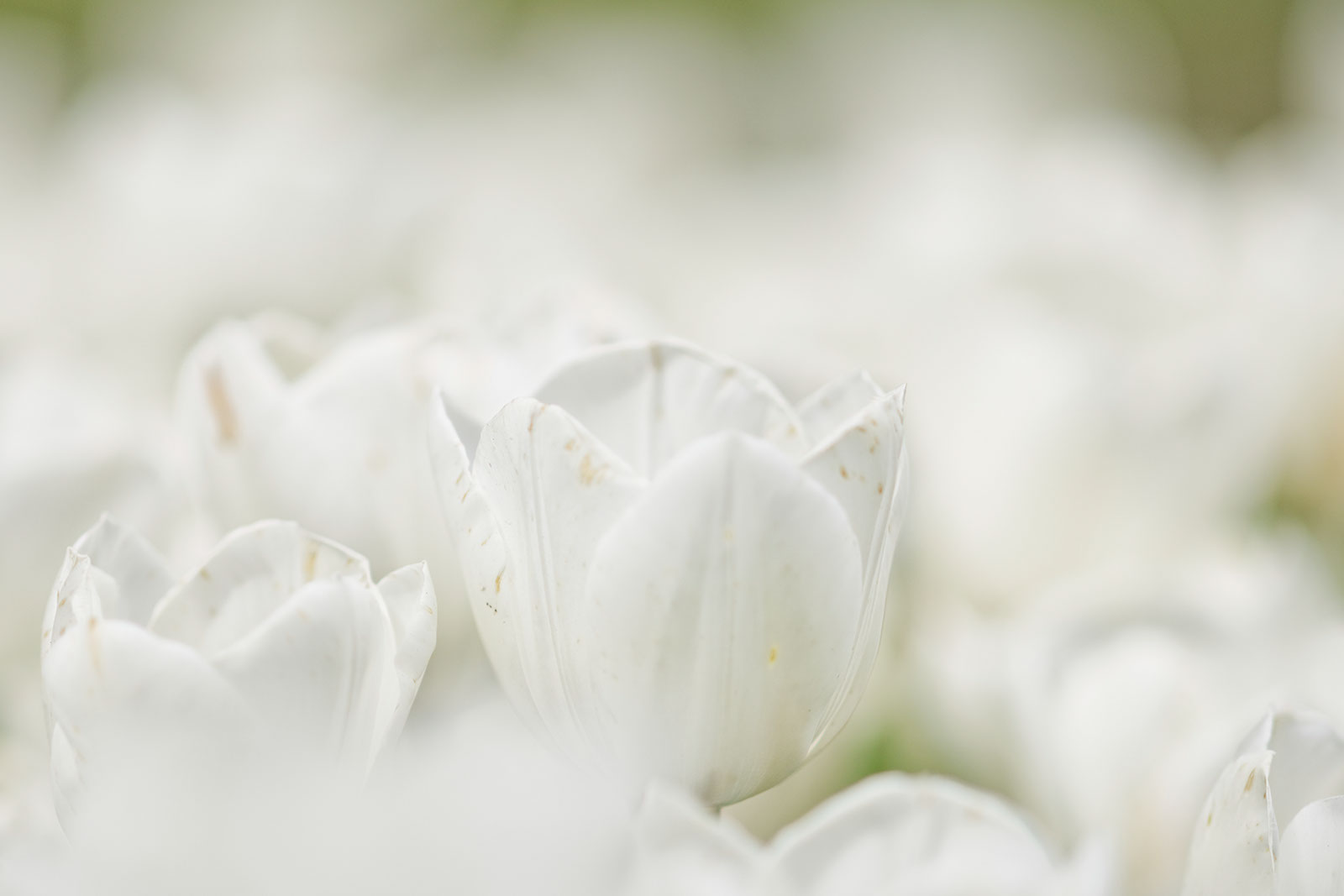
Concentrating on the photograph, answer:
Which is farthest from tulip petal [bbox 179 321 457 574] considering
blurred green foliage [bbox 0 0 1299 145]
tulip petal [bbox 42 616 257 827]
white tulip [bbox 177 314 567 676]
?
blurred green foliage [bbox 0 0 1299 145]

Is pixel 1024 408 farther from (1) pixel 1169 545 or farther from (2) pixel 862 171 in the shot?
(2) pixel 862 171

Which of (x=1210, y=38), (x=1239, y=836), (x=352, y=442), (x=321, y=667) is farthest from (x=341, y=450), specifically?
(x=1210, y=38)

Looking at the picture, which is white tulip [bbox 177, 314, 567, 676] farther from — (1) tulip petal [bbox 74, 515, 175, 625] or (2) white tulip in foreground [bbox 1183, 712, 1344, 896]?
(2) white tulip in foreground [bbox 1183, 712, 1344, 896]

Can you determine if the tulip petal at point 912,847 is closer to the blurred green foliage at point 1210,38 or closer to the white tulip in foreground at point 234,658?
the white tulip in foreground at point 234,658

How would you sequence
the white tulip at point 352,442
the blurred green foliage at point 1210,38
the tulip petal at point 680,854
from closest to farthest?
the tulip petal at point 680,854
the white tulip at point 352,442
the blurred green foliage at point 1210,38

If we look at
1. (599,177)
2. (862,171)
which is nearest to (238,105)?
(599,177)

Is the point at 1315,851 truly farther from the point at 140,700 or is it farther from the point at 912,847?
the point at 140,700

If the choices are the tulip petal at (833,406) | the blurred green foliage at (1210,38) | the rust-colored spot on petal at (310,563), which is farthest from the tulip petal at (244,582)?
the blurred green foliage at (1210,38)
